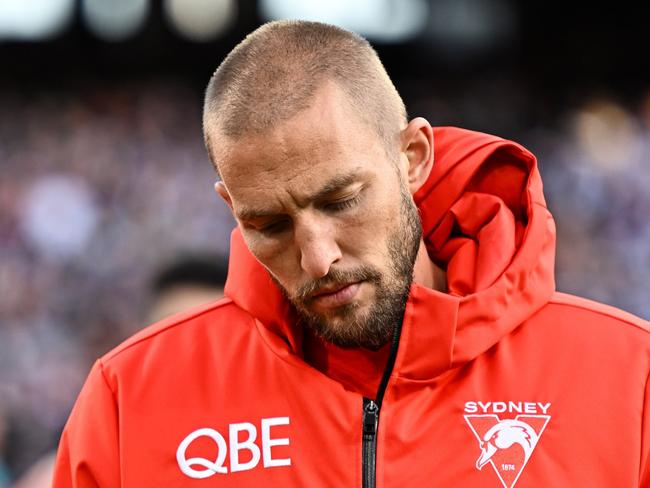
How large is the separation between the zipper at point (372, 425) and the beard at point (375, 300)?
28 mm

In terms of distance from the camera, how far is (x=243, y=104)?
1.69 metres

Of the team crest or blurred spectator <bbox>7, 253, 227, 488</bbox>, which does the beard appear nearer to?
the team crest

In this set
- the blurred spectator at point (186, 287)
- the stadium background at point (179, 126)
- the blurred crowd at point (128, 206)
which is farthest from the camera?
the stadium background at point (179, 126)

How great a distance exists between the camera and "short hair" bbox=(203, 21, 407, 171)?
1671 millimetres

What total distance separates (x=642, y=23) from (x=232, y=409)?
312 inches

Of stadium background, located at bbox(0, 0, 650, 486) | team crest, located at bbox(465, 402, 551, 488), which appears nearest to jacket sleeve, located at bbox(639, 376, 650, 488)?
team crest, located at bbox(465, 402, 551, 488)

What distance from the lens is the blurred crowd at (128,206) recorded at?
745 centimetres

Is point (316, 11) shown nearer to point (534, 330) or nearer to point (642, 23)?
point (642, 23)

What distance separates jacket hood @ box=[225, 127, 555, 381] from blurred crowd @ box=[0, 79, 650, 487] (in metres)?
5.15

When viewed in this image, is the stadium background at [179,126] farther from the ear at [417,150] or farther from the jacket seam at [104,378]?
the ear at [417,150]

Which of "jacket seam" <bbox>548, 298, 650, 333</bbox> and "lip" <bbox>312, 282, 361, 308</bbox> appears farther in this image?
Answer: "jacket seam" <bbox>548, 298, 650, 333</bbox>

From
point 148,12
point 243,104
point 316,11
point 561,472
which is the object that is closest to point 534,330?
point 561,472

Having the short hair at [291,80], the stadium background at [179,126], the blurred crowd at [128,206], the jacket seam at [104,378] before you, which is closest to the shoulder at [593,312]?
the short hair at [291,80]

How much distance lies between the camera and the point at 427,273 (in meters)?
1.94
